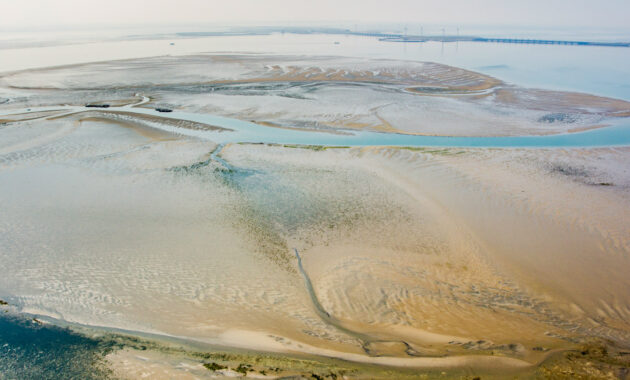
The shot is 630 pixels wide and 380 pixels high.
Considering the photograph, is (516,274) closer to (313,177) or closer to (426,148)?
(313,177)

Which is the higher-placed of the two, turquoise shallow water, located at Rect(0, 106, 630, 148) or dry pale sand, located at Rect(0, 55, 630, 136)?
dry pale sand, located at Rect(0, 55, 630, 136)

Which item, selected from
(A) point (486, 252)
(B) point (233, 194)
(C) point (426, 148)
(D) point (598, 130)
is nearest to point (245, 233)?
(B) point (233, 194)

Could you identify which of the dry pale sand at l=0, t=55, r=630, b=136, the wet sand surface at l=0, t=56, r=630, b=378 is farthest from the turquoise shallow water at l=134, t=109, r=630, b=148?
the wet sand surface at l=0, t=56, r=630, b=378

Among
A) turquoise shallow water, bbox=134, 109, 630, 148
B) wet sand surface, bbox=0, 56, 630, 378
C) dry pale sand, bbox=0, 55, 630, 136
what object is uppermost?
dry pale sand, bbox=0, 55, 630, 136

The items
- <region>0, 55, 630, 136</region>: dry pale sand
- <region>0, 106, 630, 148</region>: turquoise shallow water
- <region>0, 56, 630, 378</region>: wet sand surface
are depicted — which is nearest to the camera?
<region>0, 56, 630, 378</region>: wet sand surface

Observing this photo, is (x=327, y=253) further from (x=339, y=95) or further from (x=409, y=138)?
(x=339, y=95)

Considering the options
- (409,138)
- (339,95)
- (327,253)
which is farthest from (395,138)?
(327,253)

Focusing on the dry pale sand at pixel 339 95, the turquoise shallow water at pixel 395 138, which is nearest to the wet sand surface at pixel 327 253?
the turquoise shallow water at pixel 395 138

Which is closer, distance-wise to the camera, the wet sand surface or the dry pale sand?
the wet sand surface

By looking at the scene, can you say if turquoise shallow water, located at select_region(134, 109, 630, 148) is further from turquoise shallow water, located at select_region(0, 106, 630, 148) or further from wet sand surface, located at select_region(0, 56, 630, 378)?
wet sand surface, located at select_region(0, 56, 630, 378)
